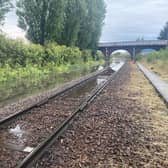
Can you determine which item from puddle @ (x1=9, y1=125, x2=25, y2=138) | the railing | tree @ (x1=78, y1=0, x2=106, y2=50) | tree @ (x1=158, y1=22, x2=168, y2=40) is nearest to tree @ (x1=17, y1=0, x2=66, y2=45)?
tree @ (x1=78, y1=0, x2=106, y2=50)

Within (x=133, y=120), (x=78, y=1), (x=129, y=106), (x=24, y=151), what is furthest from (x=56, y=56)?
(x=24, y=151)

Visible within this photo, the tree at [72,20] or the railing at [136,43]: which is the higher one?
the tree at [72,20]

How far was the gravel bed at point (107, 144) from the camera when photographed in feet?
16.0

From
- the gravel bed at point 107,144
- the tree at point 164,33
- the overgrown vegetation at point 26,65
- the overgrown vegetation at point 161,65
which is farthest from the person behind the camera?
the tree at point 164,33

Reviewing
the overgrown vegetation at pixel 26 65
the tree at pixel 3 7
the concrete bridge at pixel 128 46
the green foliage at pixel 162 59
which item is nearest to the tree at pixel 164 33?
the concrete bridge at pixel 128 46

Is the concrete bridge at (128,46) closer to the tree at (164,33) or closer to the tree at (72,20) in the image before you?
the tree at (164,33)

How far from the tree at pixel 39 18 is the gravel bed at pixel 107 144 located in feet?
79.5

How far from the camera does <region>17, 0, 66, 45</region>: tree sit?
32.0 metres

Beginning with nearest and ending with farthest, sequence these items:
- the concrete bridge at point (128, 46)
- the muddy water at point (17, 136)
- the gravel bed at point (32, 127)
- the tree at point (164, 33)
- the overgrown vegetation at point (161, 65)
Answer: the gravel bed at point (32, 127), the muddy water at point (17, 136), the overgrown vegetation at point (161, 65), the concrete bridge at point (128, 46), the tree at point (164, 33)

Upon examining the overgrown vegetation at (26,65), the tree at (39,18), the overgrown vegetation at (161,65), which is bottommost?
the overgrown vegetation at (161,65)

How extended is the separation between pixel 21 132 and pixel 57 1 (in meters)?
27.8

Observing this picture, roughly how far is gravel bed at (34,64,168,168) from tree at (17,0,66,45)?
2423cm

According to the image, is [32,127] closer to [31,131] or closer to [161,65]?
[31,131]

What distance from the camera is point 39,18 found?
3209 cm
